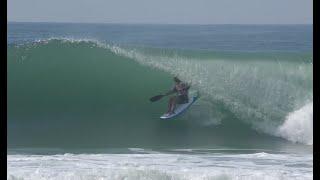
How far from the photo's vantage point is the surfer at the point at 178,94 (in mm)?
11250

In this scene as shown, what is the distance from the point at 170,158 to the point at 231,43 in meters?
14.3

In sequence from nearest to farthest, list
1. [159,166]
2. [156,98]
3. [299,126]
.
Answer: [159,166], [299,126], [156,98]

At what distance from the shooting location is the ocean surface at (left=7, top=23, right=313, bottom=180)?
8.22m

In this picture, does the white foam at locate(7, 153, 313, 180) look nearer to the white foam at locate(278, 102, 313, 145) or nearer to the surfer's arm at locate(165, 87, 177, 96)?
the white foam at locate(278, 102, 313, 145)

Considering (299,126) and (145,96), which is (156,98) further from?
(299,126)

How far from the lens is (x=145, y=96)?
12.1m

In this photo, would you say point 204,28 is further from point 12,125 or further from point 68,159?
point 68,159

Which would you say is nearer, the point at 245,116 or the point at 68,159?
the point at 68,159

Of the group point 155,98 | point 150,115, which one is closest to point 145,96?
point 155,98

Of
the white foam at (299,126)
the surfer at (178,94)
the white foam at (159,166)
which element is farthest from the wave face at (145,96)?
the white foam at (159,166)

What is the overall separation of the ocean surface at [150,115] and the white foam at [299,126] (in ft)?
0.05

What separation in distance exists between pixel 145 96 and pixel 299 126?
96.3 inches

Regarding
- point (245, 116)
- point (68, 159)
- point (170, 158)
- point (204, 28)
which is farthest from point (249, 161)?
point (204, 28)

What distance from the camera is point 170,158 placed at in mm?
8758
